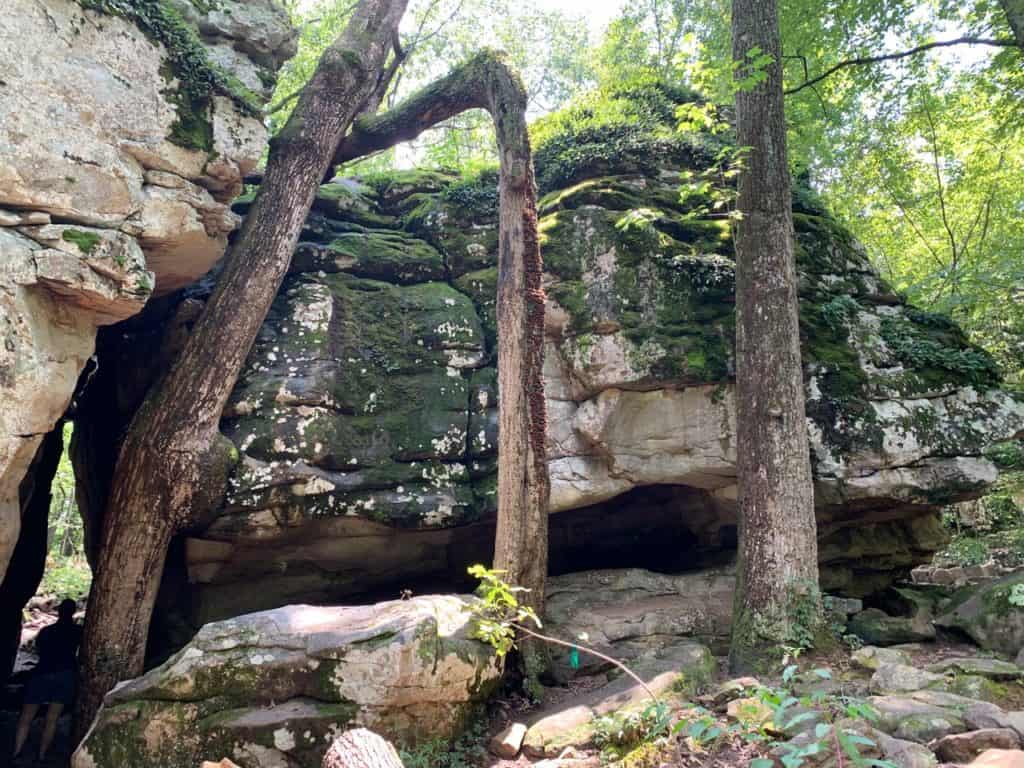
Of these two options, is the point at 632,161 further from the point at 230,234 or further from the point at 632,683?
the point at 632,683

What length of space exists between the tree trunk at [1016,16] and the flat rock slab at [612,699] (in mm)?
7484

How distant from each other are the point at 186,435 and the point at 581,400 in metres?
4.20

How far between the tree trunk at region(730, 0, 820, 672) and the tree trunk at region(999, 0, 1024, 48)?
111 inches

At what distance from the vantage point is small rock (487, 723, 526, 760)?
4.78 m

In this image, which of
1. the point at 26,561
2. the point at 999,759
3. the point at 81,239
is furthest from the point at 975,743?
the point at 26,561

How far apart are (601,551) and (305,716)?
5169mm

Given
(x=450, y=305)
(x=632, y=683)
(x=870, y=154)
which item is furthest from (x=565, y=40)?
(x=632, y=683)

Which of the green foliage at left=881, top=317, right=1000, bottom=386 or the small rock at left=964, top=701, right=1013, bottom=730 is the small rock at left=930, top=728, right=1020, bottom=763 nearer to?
the small rock at left=964, top=701, right=1013, bottom=730

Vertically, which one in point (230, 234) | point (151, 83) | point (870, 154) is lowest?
point (230, 234)

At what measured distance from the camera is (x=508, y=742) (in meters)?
4.80

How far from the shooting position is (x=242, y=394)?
22.8 feet

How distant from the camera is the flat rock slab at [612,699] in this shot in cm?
476

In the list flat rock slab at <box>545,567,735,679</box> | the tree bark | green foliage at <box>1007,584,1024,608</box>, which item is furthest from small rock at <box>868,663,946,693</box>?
the tree bark

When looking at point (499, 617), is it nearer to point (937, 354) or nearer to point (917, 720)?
point (917, 720)
